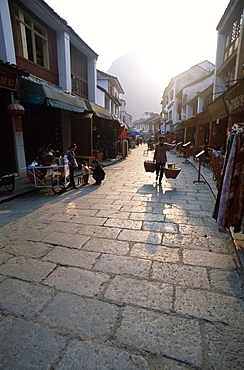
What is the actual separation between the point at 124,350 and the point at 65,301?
859 millimetres

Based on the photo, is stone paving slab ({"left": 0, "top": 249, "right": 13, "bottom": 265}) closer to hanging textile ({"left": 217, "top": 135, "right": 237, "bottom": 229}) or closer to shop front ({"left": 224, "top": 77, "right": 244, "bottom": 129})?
hanging textile ({"left": 217, "top": 135, "right": 237, "bottom": 229})

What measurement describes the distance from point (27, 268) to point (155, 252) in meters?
1.90

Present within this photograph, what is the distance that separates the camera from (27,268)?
297cm

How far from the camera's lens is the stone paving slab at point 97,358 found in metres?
1.65

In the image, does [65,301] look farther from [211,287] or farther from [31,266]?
[211,287]

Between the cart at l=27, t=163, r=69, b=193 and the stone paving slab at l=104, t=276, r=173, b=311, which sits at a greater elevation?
the cart at l=27, t=163, r=69, b=193

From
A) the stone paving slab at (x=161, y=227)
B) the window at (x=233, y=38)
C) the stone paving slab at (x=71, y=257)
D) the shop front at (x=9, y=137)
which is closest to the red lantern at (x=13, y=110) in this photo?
the shop front at (x=9, y=137)

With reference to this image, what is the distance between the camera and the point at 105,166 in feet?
45.9

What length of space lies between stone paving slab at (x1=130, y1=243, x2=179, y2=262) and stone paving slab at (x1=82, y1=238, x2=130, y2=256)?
16 cm

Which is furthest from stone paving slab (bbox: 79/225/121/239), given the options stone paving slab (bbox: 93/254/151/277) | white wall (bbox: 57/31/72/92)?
white wall (bbox: 57/31/72/92)

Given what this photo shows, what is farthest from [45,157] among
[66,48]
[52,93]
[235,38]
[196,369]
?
[235,38]

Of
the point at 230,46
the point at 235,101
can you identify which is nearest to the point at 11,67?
the point at 235,101

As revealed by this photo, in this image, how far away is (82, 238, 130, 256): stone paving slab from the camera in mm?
3406

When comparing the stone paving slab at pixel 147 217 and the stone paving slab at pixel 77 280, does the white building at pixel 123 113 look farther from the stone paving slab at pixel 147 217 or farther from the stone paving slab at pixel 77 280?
the stone paving slab at pixel 77 280
